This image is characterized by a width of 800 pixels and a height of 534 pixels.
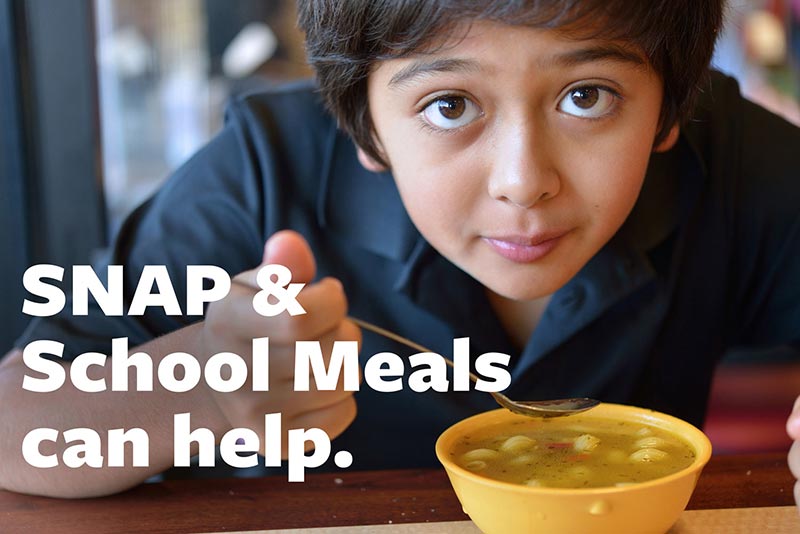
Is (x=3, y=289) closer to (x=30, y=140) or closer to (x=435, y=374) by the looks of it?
(x=30, y=140)

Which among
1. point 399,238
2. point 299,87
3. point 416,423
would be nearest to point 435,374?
point 416,423

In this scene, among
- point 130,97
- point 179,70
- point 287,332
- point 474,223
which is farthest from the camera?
point 179,70

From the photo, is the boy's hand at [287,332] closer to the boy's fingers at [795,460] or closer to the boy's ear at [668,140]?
the boy's fingers at [795,460]

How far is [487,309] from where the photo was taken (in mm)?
1360

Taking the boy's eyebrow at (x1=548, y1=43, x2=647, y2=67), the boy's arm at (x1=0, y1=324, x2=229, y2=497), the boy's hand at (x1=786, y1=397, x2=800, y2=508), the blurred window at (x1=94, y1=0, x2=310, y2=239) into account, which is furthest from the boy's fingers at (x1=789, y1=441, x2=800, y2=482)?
the blurred window at (x1=94, y1=0, x2=310, y2=239)

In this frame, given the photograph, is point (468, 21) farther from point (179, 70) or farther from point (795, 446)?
point (179, 70)

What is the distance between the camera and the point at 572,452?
92 centimetres

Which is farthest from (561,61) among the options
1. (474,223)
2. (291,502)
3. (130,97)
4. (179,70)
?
(179,70)

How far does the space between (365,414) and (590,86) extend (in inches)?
24.7

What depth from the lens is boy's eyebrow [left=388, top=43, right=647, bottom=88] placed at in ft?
3.27

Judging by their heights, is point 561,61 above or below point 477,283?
above

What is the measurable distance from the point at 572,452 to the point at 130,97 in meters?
2.72

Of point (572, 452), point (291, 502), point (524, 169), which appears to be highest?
point (524, 169)

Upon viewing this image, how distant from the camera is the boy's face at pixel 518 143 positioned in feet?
3.25
